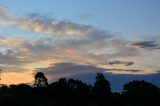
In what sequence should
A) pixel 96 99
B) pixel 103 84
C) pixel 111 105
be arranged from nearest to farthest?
pixel 111 105
pixel 96 99
pixel 103 84

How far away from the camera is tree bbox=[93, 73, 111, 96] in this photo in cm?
15912

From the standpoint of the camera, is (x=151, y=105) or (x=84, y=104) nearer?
(x=151, y=105)

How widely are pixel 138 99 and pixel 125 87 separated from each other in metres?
52.4

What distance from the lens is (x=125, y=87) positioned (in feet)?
572

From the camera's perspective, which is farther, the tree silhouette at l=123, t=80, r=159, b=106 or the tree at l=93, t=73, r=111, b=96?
the tree at l=93, t=73, r=111, b=96

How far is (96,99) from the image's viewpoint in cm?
14562

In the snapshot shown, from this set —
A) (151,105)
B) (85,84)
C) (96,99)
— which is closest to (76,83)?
(85,84)

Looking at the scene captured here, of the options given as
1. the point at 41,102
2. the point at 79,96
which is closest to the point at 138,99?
the point at 79,96

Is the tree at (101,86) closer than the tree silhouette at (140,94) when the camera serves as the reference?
No

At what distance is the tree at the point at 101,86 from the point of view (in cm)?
15912

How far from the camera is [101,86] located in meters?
164

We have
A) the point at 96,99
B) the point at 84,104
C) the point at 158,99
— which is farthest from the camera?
the point at 96,99

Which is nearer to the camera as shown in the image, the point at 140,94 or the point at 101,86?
the point at 140,94

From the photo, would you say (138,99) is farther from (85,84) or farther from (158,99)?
(85,84)
